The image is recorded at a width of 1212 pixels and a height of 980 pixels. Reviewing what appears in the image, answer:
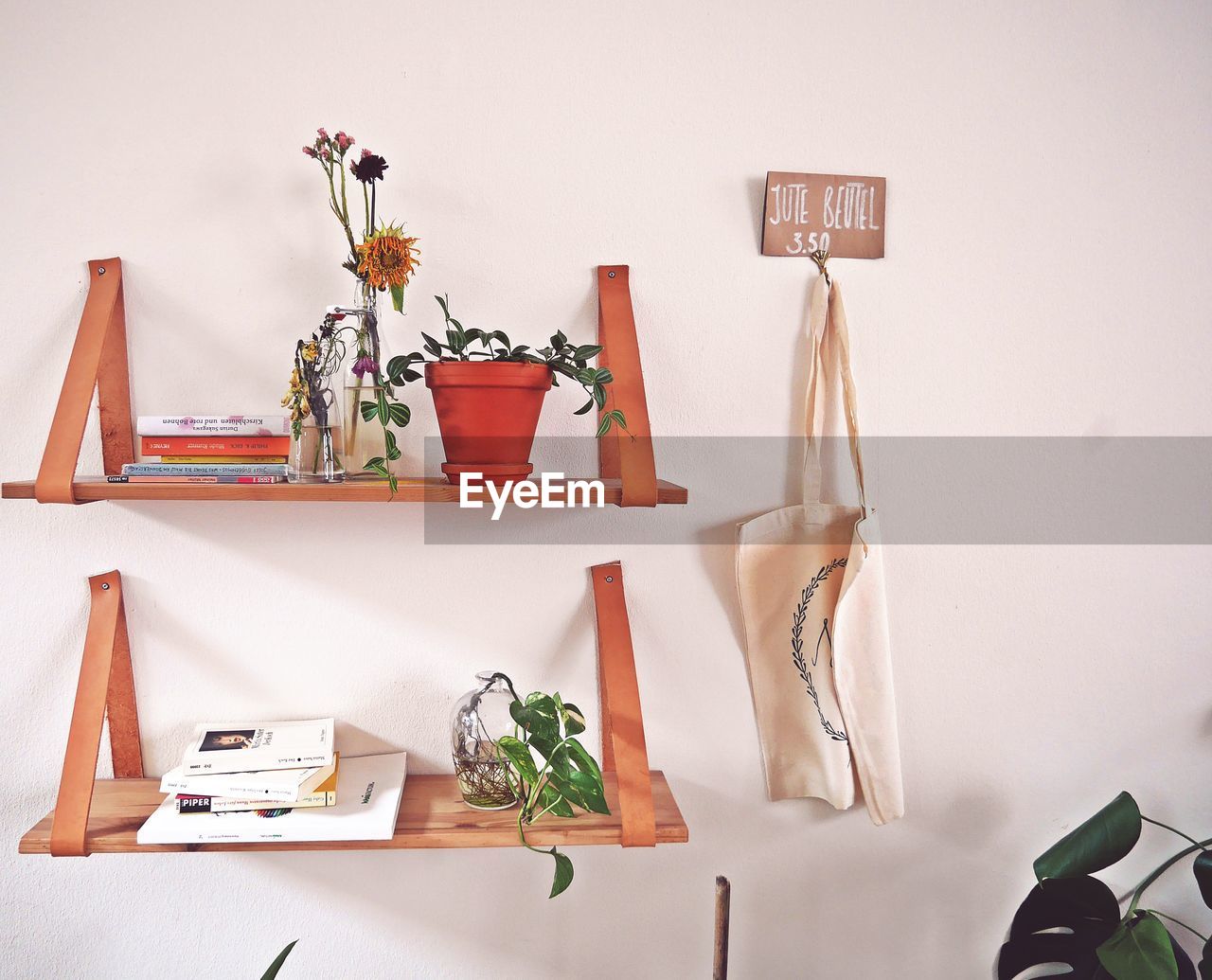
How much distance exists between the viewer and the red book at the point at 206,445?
932mm

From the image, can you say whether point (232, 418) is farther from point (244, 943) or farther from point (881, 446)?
point (881, 446)

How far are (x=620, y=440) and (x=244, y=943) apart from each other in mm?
865

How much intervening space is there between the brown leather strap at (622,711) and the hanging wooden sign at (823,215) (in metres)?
0.51

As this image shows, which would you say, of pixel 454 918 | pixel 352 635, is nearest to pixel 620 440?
pixel 352 635

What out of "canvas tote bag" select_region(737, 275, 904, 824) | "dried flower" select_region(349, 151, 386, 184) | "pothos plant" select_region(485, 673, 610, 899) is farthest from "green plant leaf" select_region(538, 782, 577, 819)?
"dried flower" select_region(349, 151, 386, 184)

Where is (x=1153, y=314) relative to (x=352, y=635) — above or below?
above

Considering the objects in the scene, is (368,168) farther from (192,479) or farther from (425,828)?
(425,828)

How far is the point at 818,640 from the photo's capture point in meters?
1.13

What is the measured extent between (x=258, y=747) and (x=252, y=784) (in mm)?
61

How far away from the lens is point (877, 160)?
3.71ft

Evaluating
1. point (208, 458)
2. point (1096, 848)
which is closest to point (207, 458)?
point (208, 458)

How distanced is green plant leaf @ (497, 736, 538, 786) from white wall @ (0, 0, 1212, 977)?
0.20 m

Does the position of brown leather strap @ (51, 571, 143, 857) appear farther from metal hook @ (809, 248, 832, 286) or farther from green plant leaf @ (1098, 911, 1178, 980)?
green plant leaf @ (1098, 911, 1178, 980)

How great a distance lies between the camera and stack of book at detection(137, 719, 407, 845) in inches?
35.6
